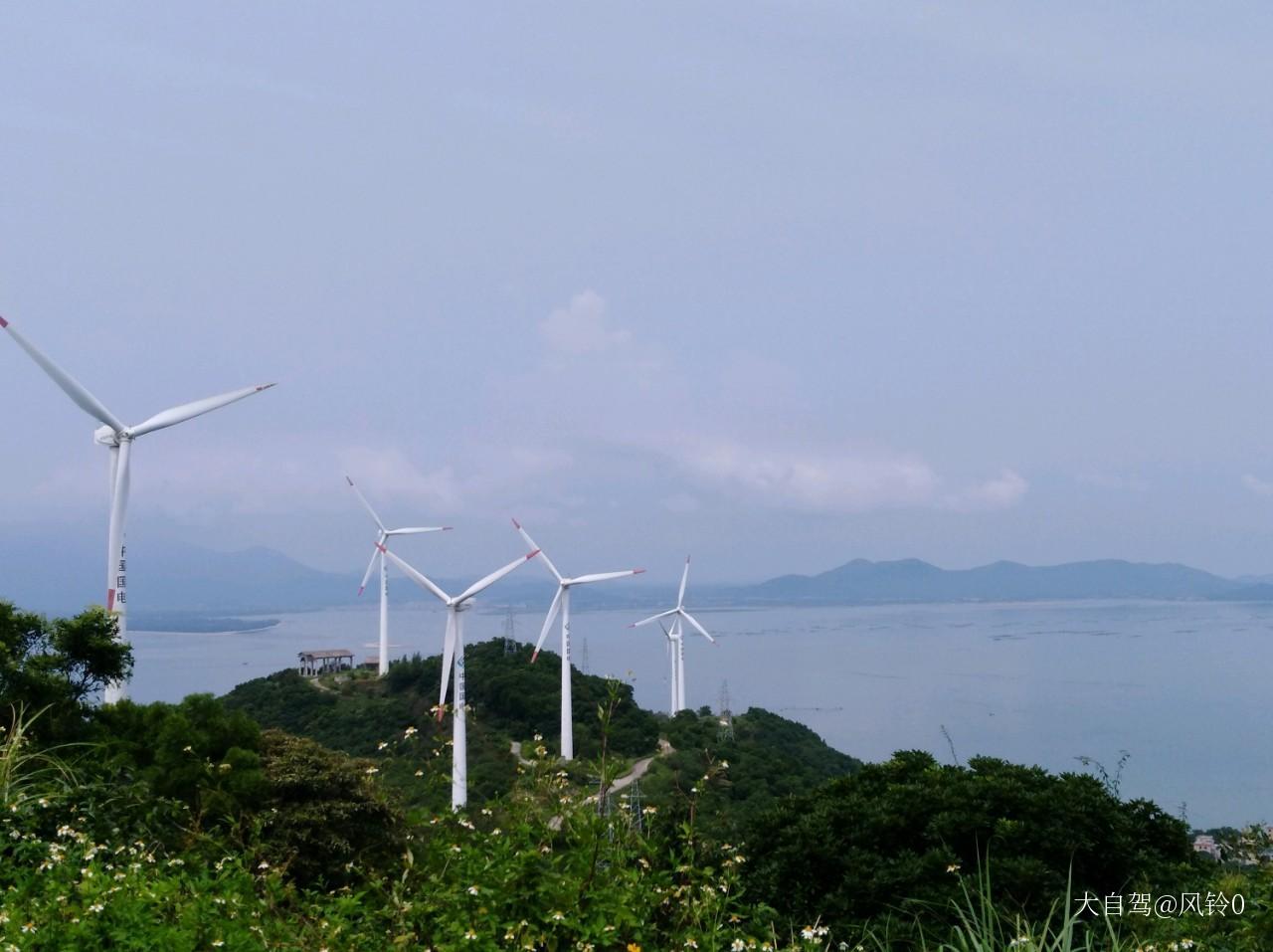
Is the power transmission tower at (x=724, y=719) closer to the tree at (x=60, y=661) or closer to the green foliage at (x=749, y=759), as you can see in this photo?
the green foliage at (x=749, y=759)

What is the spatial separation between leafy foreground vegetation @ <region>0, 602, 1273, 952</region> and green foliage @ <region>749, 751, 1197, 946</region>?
26mm

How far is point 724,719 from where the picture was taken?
2630 inches

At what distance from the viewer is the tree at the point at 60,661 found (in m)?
14.8

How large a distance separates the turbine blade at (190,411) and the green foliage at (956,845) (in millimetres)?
19971

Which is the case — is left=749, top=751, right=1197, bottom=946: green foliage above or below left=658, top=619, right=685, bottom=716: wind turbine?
above

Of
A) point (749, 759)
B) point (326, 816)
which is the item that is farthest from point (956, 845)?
point (749, 759)

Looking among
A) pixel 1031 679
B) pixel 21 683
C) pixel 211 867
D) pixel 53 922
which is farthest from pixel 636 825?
pixel 1031 679

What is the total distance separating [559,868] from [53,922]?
3091mm

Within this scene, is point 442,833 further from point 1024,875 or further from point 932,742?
point 932,742

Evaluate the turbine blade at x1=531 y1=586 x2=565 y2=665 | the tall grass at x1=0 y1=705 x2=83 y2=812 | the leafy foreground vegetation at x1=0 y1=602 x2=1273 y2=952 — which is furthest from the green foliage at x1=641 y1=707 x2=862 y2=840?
the tall grass at x1=0 y1=705 x2=83 y2=812

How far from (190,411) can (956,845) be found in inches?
924

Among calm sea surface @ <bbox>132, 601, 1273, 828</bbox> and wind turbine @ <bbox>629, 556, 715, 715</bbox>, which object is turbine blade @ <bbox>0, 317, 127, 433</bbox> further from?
wind turbine @ <bbox>629, 556, 715, 715</bbox>

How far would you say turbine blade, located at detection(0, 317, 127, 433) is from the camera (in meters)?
25.2

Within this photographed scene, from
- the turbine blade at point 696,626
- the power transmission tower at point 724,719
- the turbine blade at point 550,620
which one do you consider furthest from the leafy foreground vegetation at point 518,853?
the turbine blade at point 696,626
